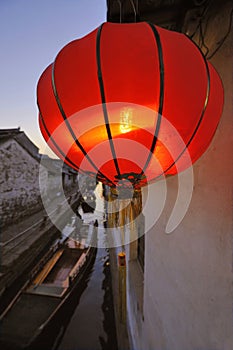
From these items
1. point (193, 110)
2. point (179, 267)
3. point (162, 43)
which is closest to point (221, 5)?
point (162, 43)

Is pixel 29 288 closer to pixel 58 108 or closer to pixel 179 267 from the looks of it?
pixel 179 267

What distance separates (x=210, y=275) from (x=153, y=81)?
3.85ft

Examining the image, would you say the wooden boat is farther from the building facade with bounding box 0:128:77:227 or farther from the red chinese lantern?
the red chinese lantern

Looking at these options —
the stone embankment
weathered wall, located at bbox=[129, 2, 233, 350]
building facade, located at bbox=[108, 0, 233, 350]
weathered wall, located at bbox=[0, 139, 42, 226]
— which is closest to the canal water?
the stone embankment

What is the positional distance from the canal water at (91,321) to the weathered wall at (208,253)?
3667mm

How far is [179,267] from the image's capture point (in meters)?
1.66

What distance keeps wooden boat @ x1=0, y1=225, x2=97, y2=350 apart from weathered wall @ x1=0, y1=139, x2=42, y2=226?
3394 millimetres

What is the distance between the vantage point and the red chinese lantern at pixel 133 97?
2.48ft

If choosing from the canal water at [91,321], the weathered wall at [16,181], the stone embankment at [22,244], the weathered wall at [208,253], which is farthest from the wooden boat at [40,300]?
the weathered wall at [208,253]

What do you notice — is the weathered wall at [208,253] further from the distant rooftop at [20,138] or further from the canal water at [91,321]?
the distant rooftop at [20,138]

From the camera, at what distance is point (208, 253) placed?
126 centimetres

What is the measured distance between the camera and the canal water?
4.57 meters

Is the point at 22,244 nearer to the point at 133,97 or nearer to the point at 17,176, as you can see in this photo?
the point at 17,176

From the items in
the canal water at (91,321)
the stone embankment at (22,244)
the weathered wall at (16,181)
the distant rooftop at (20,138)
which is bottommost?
the canal water at (91,321)
